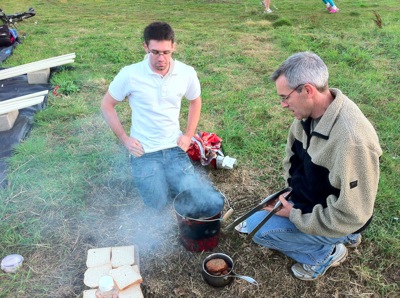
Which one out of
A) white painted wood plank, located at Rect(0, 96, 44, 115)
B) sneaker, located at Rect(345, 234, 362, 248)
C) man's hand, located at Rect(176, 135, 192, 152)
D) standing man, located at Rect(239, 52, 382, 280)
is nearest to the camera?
standing man, located at Rect(239, 52, 382, 280)

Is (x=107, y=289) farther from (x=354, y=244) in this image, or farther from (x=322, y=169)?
(x=354, y=244)

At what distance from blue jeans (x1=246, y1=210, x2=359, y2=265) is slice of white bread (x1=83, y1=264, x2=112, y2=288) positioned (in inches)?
42.6

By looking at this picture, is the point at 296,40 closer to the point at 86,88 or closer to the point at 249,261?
the point at 86,88

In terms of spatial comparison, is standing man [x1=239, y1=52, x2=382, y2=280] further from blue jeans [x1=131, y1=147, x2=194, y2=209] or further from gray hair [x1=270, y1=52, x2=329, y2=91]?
blue jeans [x1=131, y1=147, x2=194, y2=209]

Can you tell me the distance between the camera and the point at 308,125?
2232 millimetres

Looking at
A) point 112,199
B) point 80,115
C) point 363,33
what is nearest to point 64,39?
point 80,115

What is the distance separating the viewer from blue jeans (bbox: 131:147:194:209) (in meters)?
2.95

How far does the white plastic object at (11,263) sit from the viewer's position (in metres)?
2.53

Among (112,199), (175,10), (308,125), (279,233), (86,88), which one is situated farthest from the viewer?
(175,10)

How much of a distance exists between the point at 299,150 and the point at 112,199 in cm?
174

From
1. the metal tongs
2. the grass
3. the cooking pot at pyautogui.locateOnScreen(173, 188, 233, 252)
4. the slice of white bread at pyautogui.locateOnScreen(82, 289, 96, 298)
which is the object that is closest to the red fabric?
the grass

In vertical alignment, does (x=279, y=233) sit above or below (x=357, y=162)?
below

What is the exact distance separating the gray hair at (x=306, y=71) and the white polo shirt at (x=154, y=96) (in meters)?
1.07

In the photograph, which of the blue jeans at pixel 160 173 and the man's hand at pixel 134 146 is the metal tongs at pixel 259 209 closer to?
the blue jeans at pixel 160 173
